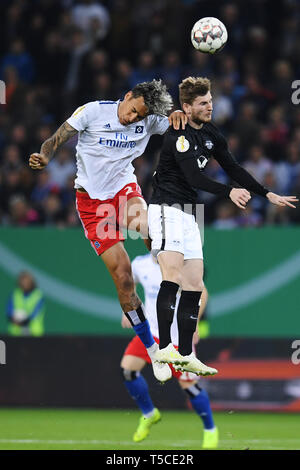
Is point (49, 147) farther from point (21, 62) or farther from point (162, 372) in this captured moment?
point (21, 62)

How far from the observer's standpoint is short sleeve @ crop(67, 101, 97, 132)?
9852 millimetres

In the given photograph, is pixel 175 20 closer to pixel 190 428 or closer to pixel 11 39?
pixel 11 39

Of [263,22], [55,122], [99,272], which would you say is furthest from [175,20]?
[99,272]

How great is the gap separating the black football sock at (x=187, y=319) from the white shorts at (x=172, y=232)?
349 millimetres

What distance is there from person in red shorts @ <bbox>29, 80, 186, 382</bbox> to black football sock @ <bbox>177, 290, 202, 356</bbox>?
2.54 feet

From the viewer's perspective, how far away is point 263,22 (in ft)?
62.0

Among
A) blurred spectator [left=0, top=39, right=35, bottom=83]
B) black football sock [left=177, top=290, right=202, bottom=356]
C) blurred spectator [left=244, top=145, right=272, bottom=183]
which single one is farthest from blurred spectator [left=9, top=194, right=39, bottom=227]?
black football sock [left=177, top=290, right=202, bottom=356]

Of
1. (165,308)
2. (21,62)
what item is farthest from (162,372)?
(21,62)

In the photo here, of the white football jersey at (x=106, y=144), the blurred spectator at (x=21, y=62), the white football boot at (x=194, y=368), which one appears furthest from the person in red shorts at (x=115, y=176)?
the blurred spectator at (x=21, y=62)

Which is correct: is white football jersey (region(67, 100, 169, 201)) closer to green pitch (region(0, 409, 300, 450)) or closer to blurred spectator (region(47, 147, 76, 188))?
green pitch (region(0, 409, 300, 450))

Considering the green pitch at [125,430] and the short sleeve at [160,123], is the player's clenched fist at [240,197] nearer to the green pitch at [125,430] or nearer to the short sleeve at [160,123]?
the short sleeve at [160,123]

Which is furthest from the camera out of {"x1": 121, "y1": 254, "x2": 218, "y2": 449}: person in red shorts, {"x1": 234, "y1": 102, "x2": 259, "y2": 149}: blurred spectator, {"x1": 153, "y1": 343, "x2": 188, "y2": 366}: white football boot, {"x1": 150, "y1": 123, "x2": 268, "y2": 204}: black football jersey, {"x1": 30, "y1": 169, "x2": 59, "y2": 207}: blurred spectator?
{"x1": 234, "y1": 102, "x2": 259, "y2": 149}: blurred spectator

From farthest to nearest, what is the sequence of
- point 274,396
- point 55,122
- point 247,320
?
1. point 55,122
2. point 247,320
3. point 274,396

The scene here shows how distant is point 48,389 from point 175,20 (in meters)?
7.32
